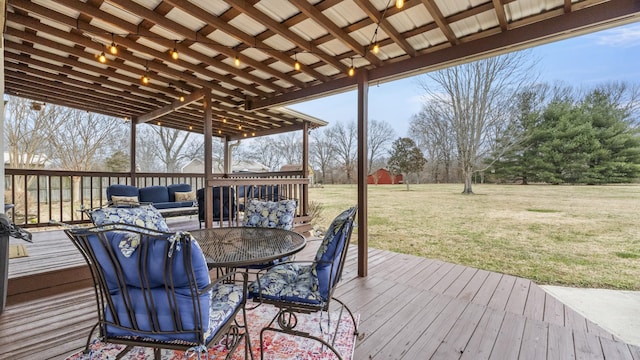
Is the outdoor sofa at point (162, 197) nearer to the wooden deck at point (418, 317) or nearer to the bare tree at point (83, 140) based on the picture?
the wooden deck at point (418, 317)

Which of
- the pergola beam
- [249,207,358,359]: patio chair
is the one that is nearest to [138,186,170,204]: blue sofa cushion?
the pergola beam

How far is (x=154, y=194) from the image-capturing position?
6.06 meters

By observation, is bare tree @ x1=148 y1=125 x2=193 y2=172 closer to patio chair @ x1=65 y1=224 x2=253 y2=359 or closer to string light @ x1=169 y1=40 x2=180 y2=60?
string light @ x1=169 y1=40 x2=180 y2=60

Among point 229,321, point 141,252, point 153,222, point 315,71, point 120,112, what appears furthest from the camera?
point 120,112

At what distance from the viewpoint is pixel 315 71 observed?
150 inches

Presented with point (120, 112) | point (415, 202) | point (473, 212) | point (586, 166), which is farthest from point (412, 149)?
point (120, 112)

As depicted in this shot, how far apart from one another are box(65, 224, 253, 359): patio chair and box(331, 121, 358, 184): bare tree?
499 cm

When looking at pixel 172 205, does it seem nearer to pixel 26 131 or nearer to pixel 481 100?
pixel 481 100

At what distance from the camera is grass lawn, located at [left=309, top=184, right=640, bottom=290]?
404cm

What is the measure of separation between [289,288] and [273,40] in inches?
103

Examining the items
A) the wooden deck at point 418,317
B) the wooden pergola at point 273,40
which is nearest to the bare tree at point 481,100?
the wooden deck at point 418,317

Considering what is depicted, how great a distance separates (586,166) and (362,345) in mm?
5305

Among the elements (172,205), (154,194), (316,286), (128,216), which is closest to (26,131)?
(154,194)

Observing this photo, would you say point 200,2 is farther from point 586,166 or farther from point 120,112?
Answer: point 586,166
